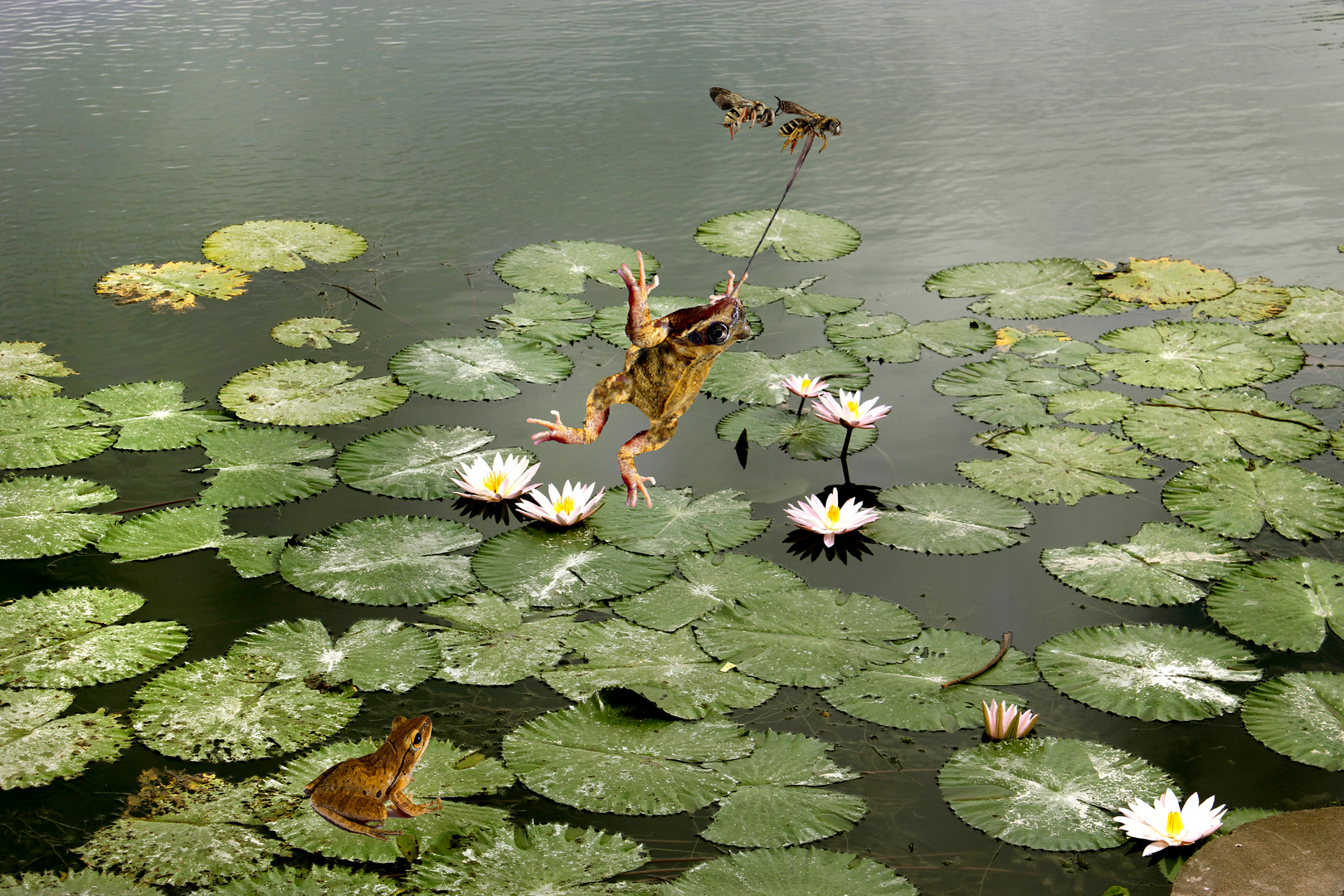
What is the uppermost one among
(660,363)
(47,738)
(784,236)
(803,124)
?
(803,124)

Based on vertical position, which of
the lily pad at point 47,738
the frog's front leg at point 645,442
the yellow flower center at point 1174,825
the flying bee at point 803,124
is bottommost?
the lily pad at point 47,738

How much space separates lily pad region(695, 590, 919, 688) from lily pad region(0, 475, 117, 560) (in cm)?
141

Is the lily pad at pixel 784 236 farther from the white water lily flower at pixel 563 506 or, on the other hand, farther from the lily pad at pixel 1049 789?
the lily pad at pixel 1049 789

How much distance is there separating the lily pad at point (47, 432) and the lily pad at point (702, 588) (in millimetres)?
1538

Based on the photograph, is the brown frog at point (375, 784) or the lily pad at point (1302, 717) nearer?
the brown frog at point (375, 784)

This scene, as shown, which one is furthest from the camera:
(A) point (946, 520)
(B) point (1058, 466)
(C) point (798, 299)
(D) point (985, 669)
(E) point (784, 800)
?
(C) point (798, 299)

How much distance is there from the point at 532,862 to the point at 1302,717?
1300mm

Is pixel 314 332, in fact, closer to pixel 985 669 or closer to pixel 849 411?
pixel 849 411

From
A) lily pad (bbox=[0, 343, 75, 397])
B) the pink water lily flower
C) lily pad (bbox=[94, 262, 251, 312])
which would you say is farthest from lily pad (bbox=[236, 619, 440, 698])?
lily pad (bbox=[94, 262, 251, 312])

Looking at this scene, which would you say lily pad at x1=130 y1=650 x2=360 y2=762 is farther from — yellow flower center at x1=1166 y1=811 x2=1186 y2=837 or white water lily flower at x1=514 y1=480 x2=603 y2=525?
yellow flower center at x1=1166 y1=811 x2=1186 y2=837

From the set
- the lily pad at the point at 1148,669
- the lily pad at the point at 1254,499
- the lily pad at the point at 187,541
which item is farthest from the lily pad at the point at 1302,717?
the lily pad at the point at 187,541

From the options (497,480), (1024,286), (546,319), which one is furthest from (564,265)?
(1024,286)

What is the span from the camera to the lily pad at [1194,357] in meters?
2.84

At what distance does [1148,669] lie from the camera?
5.98 feet
